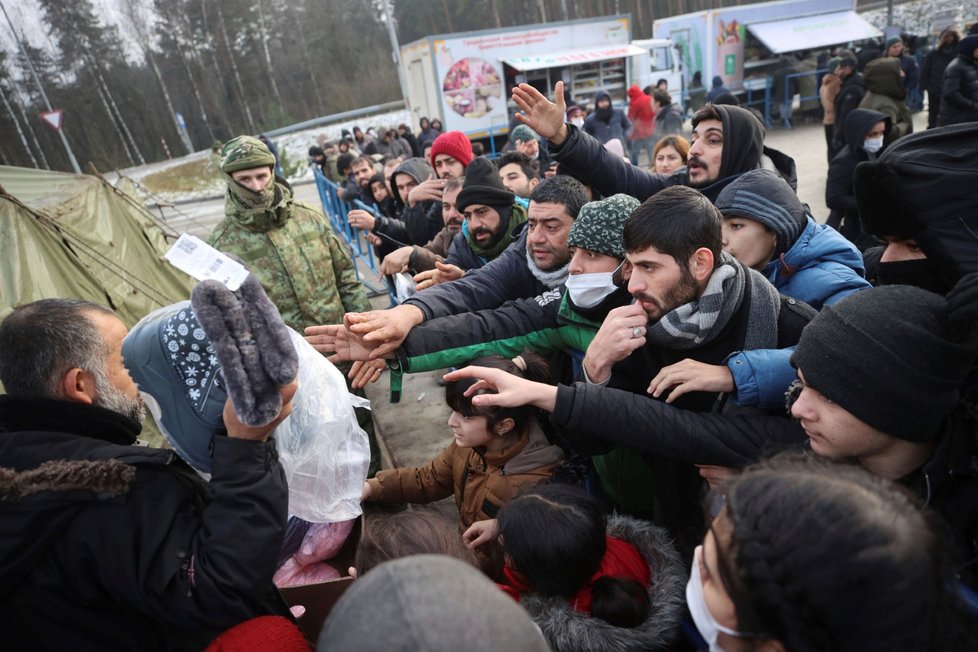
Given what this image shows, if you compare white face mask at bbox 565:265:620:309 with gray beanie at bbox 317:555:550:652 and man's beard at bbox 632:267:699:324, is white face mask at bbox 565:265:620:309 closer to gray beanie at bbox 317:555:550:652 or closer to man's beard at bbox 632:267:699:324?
man's beard at bbox 632:267:699:324

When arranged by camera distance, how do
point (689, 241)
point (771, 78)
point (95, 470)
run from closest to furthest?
point (95, 470) < point (689, 241) < point (771, 78)

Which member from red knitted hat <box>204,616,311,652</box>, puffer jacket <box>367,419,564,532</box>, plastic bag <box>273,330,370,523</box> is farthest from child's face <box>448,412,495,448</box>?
red knitted hat <box>204,616,311,652</box>

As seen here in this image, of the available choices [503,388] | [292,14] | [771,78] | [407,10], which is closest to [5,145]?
[292,14]

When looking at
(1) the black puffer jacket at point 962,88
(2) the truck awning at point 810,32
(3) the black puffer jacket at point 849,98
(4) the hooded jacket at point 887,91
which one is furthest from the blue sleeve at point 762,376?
(2) the truck awning at point 810,32

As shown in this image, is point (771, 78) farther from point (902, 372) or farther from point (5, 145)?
point (5, 145)

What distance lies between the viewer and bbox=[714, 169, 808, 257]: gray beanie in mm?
2141

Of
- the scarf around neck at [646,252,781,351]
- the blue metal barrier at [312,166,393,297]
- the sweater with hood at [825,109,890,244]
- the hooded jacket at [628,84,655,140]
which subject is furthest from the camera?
the hooded jacket at [628,84,655,140]

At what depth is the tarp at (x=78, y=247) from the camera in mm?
4566

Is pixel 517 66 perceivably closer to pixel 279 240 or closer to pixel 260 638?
pixel 279 240

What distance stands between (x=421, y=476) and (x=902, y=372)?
1.87m

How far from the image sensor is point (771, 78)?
15.8 metres

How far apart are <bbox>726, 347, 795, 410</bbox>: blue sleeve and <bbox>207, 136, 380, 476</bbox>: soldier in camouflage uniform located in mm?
2440

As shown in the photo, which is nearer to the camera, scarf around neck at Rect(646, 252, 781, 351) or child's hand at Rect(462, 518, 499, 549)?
scarf around neck at Rect(646, 252, 781, 351)

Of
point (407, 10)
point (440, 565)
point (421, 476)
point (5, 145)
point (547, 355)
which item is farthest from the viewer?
point (407, 10)
